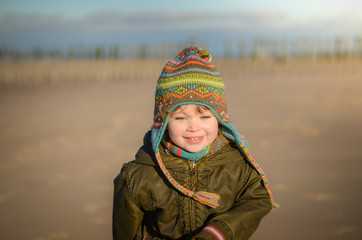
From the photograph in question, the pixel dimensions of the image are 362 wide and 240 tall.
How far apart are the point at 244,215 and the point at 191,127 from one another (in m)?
0.56

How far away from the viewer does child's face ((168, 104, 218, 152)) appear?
116 inches

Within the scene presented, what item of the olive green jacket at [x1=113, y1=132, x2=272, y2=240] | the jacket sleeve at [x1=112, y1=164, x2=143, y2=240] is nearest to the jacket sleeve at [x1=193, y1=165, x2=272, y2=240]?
the olive green jacket at [x1=113, y1=132, x2=272, y2=240]

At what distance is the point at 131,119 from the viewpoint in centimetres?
1334

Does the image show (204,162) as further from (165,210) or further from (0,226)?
(0,226)

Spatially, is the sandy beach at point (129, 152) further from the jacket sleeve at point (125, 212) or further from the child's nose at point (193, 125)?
the child's nose at point (193, 125)

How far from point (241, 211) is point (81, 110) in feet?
43.1

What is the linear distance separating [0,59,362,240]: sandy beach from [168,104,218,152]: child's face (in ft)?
8.01

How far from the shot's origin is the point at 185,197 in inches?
116

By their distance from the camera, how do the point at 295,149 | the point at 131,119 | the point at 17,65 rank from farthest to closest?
the point at 17,65, the point at 131,119, the point at 295,149

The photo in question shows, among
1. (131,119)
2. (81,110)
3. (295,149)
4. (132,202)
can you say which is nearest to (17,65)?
(81,110)

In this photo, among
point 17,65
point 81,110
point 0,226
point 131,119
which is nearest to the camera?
point 0,226

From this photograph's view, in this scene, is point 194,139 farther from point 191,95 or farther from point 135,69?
point 135,69

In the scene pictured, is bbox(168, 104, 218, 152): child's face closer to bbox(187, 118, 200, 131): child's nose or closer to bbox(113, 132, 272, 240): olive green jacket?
bbox(187, 118, 200, 131): child's nose

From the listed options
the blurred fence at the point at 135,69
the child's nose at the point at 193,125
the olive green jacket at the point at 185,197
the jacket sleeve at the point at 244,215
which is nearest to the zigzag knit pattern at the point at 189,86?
the child's nose at the point at 193,125
